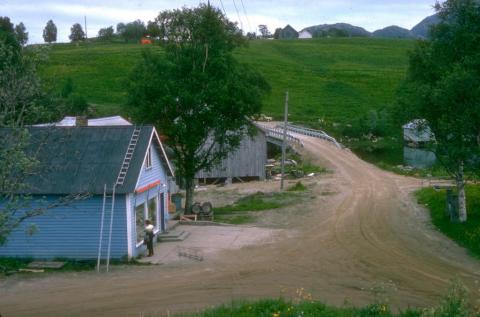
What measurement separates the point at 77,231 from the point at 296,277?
7497 millimetres

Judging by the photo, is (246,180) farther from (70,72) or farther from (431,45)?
(70,72)

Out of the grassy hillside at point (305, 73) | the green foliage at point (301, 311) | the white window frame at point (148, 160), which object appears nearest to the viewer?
the green foliage at point (301, 311)

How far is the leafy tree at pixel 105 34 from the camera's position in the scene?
140725 millimetres

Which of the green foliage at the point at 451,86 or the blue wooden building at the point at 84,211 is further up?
the green foliage at the point at 451,86

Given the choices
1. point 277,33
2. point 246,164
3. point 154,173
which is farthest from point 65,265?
point 277,33

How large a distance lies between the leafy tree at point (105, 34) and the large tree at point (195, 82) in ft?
364

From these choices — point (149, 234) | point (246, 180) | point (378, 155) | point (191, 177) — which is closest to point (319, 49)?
point (378, 155)

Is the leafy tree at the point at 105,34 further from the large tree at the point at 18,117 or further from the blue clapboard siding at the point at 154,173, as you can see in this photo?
the large tree at the point at 18,117

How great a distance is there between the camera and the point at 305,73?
99750mm

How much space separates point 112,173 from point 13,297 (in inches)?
226

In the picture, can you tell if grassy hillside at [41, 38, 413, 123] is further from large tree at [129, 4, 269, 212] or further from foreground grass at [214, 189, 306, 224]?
large tree at [129, 4, 269, 212]

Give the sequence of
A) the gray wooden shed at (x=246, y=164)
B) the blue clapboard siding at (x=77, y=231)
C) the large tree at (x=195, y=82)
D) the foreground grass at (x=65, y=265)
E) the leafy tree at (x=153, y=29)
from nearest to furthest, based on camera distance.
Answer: the foreground grass at (x=65, y=265)
the blue clapboard siding at (x=77, y=231)
the large tree at (x=195, y=82)
the leafy tree at (x=153, y=29)
the gray wooden shed at (x=246, y=164)

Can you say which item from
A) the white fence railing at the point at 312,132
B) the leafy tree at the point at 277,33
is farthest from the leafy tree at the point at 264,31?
the white fence railing at the point at 312,132

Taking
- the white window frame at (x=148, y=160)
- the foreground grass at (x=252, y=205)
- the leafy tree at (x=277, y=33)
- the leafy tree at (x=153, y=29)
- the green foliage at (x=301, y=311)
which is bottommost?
the foreground grass at (x=252, y=205)
